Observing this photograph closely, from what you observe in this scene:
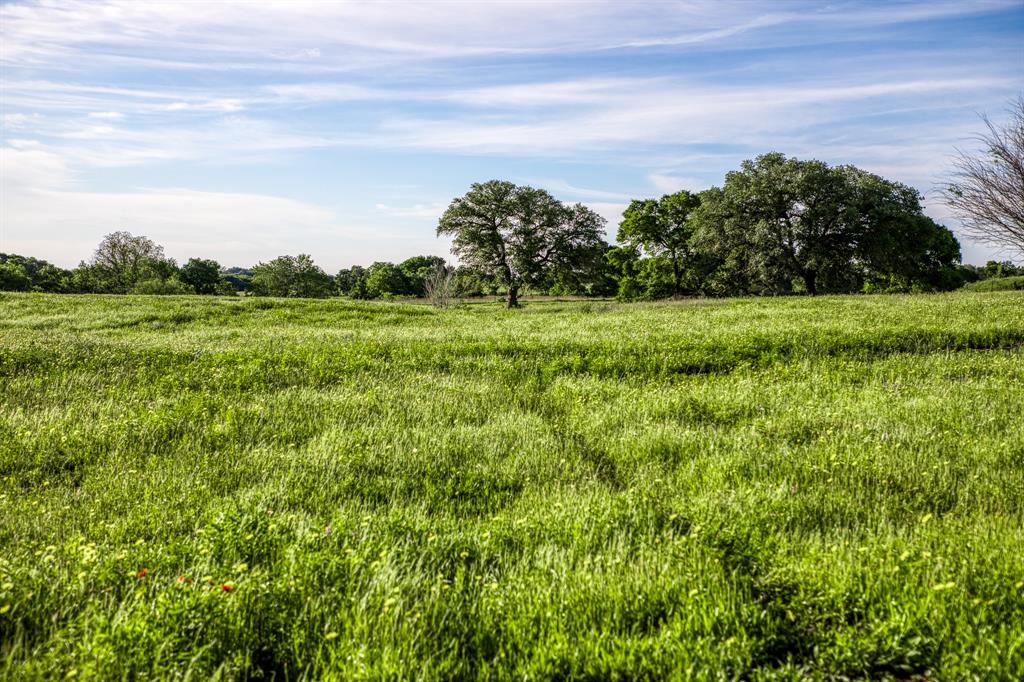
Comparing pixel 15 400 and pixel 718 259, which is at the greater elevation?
pixel 718 259

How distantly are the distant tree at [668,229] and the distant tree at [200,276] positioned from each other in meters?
86.7

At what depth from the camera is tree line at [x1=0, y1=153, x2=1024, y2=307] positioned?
45.3m

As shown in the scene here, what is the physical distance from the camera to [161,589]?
4.03 metres

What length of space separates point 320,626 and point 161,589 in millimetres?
1376

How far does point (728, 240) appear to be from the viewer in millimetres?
49656

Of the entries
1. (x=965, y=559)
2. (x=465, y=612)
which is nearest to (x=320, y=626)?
(x=465, y=612)

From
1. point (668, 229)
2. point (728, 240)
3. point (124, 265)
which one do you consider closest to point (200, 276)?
point (124, 265)

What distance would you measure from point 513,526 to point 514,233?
51.9 metres

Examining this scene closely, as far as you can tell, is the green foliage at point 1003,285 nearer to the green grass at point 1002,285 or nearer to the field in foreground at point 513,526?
the green grass at point 1002,285

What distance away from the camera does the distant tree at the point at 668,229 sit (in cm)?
6350

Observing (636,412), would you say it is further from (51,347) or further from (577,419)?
(51,347)

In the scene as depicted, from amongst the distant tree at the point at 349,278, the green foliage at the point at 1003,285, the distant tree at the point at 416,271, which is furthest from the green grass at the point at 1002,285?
the distant tree at the point at 349,278

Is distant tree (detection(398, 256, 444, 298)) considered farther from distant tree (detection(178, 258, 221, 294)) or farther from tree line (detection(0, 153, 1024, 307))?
tree line (detection(0, 153, 1024, 307))

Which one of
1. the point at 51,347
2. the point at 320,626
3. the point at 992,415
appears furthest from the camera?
the point at 51,347
